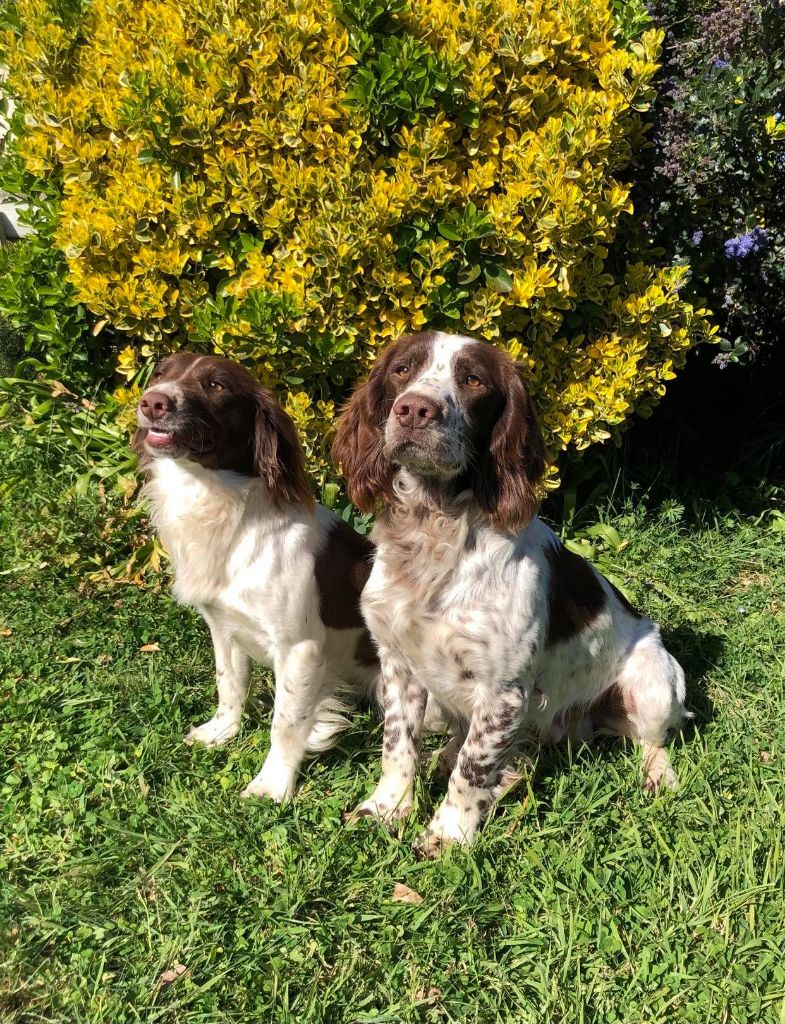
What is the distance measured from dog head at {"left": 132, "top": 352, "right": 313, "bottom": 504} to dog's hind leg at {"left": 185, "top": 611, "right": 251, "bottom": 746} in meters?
0.66

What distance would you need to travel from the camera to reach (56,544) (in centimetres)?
390

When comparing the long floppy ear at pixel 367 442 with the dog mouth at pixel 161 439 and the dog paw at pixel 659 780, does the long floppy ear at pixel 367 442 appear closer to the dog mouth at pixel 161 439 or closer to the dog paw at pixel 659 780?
the dog mouth at pixel 161 439

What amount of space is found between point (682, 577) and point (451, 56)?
251cm

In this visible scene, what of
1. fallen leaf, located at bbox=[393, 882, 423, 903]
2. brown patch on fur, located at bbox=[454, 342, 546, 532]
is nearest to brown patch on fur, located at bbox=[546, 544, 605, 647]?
brown patch on fur, located at bbox=[454, 342, 546, 532]

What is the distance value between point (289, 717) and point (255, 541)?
60 centimetres

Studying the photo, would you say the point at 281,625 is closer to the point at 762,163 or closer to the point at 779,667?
the point at 779,667

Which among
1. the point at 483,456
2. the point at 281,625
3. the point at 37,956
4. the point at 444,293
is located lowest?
the point at 37,956

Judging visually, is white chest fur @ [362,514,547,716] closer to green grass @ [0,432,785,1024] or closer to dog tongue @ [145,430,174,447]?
green grass @ [0,432,785,1024]

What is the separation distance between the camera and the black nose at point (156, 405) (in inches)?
91.1

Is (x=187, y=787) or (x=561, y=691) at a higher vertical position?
(x=561, y=691)

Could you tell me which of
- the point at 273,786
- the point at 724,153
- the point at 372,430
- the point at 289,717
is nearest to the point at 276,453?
the point at 372,430

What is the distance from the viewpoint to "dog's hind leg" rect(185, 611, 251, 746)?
116 inches

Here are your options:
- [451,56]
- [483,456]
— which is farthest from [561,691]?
[451,56]

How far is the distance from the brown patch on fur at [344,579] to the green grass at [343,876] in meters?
0.41
